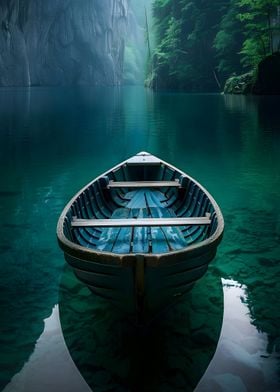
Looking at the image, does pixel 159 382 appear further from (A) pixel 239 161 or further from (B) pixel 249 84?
(B) pixel 249 84

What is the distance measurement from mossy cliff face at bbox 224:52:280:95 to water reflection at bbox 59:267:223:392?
36272 millimetres

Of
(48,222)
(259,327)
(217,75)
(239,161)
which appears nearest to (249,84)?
(217,75)

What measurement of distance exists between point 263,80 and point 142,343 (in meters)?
38.8

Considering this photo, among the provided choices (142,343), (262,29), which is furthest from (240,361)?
(262,29)

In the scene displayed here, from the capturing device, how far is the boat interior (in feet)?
18.4

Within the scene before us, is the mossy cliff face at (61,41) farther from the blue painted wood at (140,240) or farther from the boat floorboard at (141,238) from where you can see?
the blue painted wood at (140,240)

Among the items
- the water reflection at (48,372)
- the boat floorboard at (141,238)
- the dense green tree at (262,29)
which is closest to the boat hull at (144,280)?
the water reflection at (48,372)

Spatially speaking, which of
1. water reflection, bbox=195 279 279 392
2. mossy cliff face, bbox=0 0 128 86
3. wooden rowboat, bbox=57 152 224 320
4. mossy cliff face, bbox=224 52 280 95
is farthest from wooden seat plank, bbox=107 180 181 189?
mossy cliff face, bbox=0 0 128 86

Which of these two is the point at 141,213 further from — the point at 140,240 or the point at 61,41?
the point at 61,41

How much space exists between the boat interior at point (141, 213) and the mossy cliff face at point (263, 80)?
106 feet

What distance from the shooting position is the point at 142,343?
14.9 feet

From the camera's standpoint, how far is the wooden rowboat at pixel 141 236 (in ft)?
13.2

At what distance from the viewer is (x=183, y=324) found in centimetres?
489

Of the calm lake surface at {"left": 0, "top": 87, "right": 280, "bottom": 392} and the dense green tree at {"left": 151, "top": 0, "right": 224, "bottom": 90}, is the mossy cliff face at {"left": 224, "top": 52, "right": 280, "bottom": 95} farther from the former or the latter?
the calm lake surface at {"left": 0, "top": 87, "right": 280, "bottom": 392}
